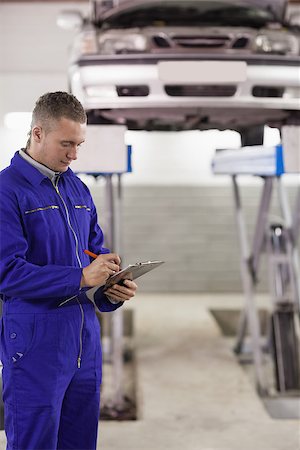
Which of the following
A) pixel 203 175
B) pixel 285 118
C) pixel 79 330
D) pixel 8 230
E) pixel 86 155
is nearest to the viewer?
pixel 8 230

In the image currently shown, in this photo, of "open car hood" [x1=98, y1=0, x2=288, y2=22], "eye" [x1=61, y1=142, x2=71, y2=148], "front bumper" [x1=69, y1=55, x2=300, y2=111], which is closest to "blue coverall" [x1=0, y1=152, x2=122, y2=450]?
"eye" [x1=61, y1=142, x2=71, y2=148]

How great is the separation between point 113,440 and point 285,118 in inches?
72.0

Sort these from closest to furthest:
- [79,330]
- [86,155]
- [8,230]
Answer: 1. [8,230]
2. [79,330]
3. [86,155]

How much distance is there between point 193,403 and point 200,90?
5.56 feet

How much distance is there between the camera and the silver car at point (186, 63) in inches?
121

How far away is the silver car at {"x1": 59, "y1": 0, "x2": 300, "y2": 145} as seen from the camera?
3.09 meters

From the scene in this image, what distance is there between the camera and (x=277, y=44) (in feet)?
10.9

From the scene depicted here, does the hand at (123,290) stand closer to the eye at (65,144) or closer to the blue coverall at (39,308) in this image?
the blue coverall at (39,308)

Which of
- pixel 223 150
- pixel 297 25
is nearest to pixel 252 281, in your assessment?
pixel 223 150

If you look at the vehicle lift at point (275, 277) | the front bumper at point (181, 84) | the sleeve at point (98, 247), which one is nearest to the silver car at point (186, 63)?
the front bumper at point (181, 84)

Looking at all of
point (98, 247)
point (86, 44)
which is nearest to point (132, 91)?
point (86, 44)

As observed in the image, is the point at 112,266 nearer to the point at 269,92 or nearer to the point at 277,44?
the point at 269,92

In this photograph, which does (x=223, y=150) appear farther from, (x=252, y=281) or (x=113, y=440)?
(x=113, y=440)

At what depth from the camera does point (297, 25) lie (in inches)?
141
